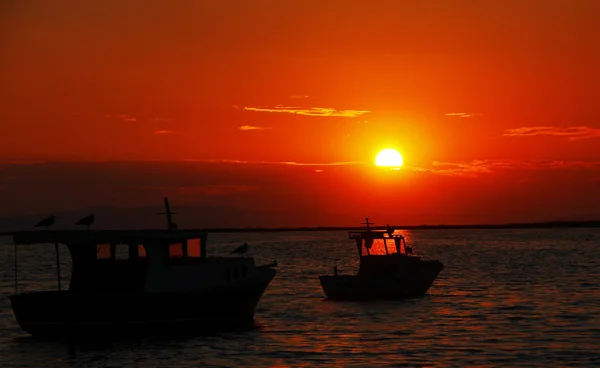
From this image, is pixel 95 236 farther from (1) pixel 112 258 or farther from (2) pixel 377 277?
(2) pixel 377 277

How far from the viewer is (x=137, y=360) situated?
131 ft

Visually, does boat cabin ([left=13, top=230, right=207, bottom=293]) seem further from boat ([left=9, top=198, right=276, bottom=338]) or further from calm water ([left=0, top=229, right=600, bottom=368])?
calm water ([left=0, top=229, right=600, bottom=368])

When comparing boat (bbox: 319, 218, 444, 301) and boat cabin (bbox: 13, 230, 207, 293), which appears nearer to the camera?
boat cabin (bbox: 13, 230, 207, 293)

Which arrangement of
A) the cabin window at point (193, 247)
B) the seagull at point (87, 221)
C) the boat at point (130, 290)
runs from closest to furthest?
the seagull at point (87, 221)
the boat at point (130, 290)
the cabin window at point (193, 247)

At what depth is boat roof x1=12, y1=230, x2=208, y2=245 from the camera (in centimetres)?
4384

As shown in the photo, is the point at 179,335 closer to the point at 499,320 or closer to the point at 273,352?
the point at 273,352

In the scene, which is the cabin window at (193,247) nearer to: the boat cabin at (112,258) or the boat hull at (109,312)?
the boat cabin at (112,258)

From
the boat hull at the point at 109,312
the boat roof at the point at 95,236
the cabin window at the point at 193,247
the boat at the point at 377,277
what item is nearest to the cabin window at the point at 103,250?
the boat roof at the point at 95,236

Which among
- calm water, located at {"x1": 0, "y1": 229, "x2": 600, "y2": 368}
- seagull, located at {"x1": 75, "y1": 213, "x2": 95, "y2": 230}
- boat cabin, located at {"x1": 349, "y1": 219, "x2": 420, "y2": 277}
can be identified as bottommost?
calm water, located at {"x1": 0, "y1": 229, "x2": 600, "y2": 368}

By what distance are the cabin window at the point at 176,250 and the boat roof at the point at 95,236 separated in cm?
34

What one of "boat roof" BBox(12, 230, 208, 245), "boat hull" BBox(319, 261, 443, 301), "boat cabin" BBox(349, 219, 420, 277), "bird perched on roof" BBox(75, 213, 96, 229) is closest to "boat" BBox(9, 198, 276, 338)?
"boat roof" BBox(12, 230, 208, 245)

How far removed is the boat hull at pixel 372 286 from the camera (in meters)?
60.4

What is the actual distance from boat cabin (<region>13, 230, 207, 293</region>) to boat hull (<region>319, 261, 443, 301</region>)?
17798mm

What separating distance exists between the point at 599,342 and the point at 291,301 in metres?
26.6
